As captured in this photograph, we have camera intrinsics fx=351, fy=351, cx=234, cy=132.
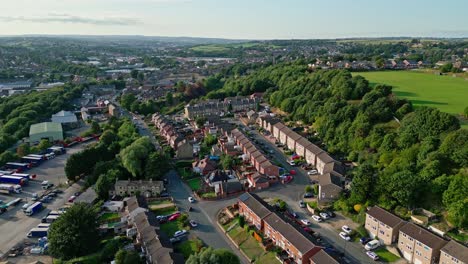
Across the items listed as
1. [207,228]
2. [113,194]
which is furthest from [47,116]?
[207,228]

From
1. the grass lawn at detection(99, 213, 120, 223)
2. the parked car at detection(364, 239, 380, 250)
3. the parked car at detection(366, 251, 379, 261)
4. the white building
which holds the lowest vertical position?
the grass lawn at detection(99, 213, 120, 223)

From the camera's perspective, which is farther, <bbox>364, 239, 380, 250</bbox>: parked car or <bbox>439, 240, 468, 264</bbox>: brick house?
<bbox>364, 239, 380, 250</bbox>: parked car

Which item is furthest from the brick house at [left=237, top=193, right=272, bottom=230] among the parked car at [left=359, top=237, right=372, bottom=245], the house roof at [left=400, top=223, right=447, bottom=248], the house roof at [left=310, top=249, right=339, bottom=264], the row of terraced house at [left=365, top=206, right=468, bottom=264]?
the house roof at [left=400, top=223, right=447, bottom=248]

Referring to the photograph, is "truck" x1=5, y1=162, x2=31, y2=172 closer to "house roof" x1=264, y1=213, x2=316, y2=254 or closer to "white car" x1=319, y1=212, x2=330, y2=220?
"house roof" x1=264, y1=213, x2=316, y2=254

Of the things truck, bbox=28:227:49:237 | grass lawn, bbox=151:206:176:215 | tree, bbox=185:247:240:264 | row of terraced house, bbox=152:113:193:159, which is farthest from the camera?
row of terraced house, bbox=152:113:193:159

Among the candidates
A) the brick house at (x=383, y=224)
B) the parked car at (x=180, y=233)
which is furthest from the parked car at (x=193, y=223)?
the brick house at (x=383, y=224)

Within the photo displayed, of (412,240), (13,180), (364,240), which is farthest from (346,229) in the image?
(13,180)
